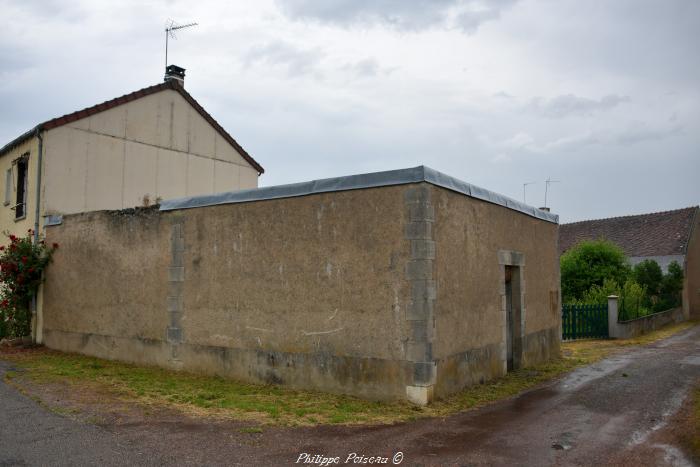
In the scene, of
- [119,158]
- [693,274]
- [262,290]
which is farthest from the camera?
[693,274]

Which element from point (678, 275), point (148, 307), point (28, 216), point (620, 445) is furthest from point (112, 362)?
point (678, 275)

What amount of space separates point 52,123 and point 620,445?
550 inches

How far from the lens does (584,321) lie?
60.4 ft

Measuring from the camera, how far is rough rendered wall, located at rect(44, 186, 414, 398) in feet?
27.4

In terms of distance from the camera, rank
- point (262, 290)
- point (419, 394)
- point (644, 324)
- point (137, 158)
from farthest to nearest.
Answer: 1. point (644, 324)
2. point (137, 158)
3. point (262, 290)
4. point (419, 394)

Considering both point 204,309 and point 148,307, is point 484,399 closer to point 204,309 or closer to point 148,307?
point 204,309

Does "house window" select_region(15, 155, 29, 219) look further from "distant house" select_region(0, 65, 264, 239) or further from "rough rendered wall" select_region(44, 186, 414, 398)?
"rough rendered wall" select_region(44, 186, 414, 398)

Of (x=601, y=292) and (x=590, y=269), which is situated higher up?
(x=590, y=269)

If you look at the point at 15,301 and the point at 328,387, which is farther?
the point at 15,301

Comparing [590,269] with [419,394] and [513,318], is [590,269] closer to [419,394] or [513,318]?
[513,318]

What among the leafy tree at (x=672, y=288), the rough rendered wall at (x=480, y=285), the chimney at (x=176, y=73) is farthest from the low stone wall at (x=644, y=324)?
the chimney at (x=176, y=73)

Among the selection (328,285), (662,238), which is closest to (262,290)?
(328,285)

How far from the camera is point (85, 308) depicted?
12.6m

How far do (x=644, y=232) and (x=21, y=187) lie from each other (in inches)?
1218
